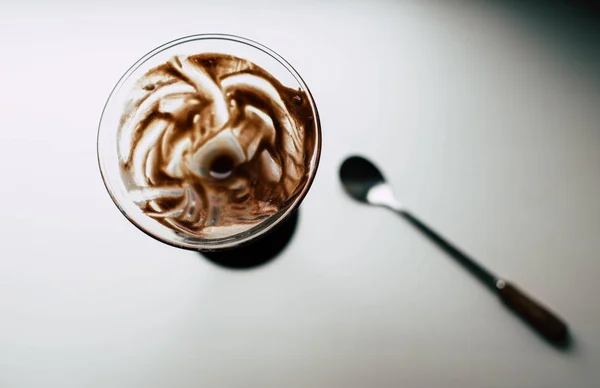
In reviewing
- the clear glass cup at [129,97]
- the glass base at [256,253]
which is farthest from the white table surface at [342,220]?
the clear glass cup at [129,97]

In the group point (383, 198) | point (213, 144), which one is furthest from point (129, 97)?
point (383, 198)

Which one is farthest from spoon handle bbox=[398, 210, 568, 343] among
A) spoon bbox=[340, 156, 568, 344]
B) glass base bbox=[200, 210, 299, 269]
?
glass base bbox=[200, 210, 299, 269]

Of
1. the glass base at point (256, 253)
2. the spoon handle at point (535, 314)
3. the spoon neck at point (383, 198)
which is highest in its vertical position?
the spoon neck at point (383, 198)

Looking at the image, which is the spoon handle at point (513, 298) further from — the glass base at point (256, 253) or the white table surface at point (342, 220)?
the glass base at point (256, 253)

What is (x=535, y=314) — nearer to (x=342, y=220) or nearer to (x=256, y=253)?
(x=342, y=220)

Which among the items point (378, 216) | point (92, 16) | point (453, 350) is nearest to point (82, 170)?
point (92, 16)

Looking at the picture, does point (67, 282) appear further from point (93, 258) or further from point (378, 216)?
point (378, 216)
